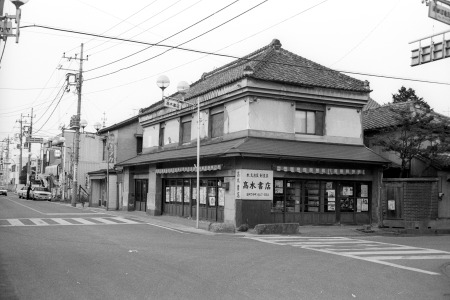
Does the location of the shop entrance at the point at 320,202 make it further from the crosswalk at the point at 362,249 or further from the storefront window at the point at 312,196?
the crosswalk at the point at 362,249

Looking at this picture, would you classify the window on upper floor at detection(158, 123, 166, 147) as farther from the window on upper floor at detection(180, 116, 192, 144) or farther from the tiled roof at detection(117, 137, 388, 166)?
the tiled roof at detection(117, 137, 388, 166)

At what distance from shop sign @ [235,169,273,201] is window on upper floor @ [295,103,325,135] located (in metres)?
3.46

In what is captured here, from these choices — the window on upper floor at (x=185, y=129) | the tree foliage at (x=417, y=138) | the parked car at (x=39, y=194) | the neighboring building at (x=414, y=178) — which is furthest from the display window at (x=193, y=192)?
the parked car at (x=39, y=194)

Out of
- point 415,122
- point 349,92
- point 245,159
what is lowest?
point 245,159

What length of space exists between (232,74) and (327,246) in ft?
47.6

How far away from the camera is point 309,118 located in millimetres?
24469

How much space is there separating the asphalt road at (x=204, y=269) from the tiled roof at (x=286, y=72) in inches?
366

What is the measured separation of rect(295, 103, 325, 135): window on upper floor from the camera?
79.1 ft

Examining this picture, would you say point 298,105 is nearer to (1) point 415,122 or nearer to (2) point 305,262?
(1) point 415,122

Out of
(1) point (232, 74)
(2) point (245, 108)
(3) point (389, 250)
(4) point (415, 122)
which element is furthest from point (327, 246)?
(1) point (232, 74)

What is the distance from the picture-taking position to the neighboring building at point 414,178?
22641mm

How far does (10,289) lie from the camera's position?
806cm

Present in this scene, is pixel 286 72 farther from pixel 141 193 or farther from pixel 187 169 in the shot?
pixel 141 193

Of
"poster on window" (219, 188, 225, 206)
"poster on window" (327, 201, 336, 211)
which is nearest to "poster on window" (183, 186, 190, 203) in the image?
"poster on window" (219, 188, 225, 206)
